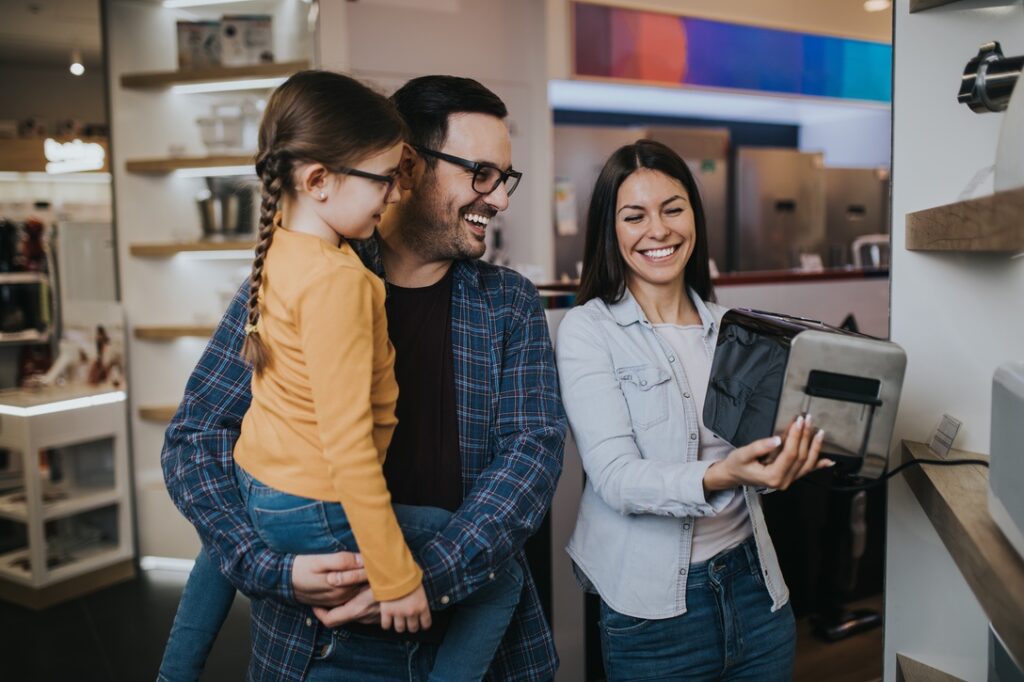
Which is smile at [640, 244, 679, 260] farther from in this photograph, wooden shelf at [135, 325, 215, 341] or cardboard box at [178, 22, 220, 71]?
cardboard box at [178, 22, 220, 71]

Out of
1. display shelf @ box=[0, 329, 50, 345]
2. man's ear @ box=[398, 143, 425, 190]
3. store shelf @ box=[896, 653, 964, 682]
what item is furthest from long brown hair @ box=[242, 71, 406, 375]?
display shelf @ box=[0, 329, 50, 345]

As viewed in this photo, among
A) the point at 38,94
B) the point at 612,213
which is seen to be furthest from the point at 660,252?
the point at 38,94

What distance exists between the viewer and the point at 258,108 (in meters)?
4.04

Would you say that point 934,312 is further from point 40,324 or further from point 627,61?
point 40,324

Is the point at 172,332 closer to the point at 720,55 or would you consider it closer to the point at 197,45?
the point at 197,45

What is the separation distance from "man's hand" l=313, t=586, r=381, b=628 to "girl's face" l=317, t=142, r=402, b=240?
0.51m

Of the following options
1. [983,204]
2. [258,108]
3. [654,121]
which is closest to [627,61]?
[654,121]

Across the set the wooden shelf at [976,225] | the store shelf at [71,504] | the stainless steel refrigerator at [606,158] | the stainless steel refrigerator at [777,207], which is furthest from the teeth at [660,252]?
the stainless steel refrigerator at [777,207]

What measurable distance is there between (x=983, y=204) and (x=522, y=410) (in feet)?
2.34

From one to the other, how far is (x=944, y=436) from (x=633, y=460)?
515mm

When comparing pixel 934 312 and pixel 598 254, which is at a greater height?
pixel 598 254

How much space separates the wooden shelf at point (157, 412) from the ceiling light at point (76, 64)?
10.7 ft

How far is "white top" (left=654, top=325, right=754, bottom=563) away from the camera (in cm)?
136

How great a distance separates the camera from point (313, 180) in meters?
1.14
